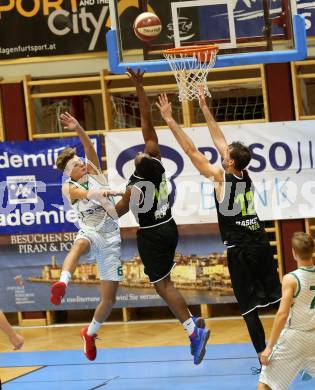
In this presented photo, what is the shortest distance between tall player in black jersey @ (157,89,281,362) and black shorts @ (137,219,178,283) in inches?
26.4

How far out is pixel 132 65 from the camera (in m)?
9.63

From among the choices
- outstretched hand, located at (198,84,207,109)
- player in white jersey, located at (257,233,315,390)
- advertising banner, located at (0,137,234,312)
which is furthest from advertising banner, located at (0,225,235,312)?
player in white jersey, located at (257,233,315,390)

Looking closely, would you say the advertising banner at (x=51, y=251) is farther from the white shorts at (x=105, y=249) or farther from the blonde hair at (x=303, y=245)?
Answer: the blonde hair at (x=303, y=245)

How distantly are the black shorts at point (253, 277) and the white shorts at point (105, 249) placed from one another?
129cm

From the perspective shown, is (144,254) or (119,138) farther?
(119,138)

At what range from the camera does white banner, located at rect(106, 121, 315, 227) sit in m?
11.6

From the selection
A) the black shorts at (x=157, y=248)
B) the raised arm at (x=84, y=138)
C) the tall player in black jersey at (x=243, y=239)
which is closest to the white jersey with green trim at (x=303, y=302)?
the tall player in black jersey at (x=243, y=239)

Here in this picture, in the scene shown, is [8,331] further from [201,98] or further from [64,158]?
[201,98]

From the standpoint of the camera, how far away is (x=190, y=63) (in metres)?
9.52

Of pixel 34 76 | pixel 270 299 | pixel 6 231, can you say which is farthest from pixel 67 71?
pixel 270 299

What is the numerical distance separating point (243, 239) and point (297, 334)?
1.59 meters

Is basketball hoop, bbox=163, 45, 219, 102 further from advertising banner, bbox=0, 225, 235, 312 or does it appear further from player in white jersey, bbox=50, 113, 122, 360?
advertising banner, bbox=0, 225, 235, 312

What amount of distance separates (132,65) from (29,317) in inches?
178

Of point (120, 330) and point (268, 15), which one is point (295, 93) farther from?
point (120, 330)
